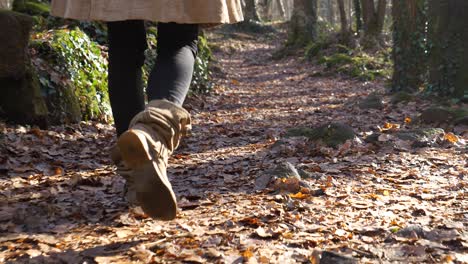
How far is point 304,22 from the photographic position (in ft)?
55.9

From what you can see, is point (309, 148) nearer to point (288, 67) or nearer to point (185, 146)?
point (185, 146)

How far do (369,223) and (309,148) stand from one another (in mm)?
1815

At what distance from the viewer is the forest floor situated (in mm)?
2107

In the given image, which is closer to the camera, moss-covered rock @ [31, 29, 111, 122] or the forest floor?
the forest floor

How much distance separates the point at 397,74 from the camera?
786 cm

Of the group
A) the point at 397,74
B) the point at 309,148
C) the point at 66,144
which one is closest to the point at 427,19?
the point at 397,74

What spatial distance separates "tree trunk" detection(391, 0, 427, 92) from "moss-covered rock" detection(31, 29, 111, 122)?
424cm

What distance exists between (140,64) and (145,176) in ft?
2.70

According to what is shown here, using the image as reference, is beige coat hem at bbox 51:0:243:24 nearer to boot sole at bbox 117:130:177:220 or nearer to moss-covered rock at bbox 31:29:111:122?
boot sole at bbox 117:130:177:220

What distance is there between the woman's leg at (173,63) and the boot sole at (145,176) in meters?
0.36

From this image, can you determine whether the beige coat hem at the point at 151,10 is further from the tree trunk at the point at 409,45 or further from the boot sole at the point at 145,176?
the tree trunk at the point at 409,45

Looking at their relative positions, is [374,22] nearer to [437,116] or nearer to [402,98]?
[402,98]

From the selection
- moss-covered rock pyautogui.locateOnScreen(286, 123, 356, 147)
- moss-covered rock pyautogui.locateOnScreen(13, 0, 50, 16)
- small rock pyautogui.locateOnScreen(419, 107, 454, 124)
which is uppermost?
moss-covered rock pyautogui.locateOnScreen(13, 0, 50, 16)

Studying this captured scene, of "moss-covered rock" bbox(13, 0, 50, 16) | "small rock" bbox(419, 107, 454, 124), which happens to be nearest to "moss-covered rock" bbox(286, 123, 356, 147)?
"small rock" bbox(419, 107, 454, 124)
